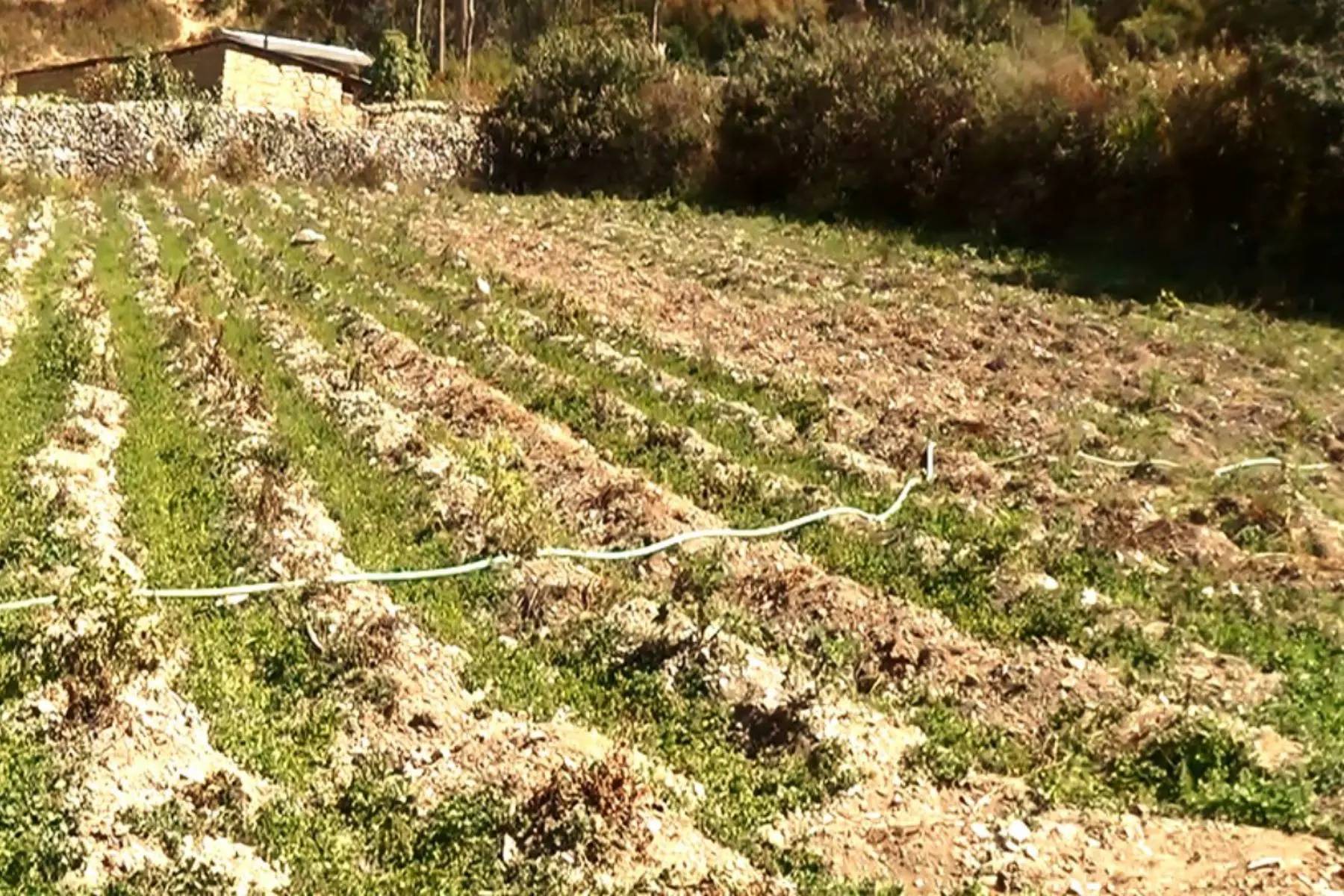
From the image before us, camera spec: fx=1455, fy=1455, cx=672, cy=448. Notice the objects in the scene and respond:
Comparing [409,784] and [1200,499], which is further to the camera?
[1200,499]

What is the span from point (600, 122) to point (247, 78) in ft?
26.6

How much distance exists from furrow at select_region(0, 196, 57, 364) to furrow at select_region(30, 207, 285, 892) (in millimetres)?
4457

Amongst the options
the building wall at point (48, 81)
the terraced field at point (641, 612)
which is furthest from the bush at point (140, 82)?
the terraced field at point (641, 612)

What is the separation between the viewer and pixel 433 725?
600 centimetres

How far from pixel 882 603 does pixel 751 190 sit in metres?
21.5

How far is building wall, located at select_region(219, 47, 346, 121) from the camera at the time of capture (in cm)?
3067

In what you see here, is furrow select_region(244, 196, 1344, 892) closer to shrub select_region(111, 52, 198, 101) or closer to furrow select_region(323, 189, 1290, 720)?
furrow select_region(323, 189, 1290, 720)

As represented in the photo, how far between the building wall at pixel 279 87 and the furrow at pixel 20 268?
9.99 metres

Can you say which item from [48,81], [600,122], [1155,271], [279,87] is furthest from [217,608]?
[48,81]

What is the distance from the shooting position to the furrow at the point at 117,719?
4.84 m

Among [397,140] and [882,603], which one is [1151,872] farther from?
[397,140]

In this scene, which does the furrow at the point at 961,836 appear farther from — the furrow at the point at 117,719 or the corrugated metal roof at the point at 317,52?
the corrugated metal roof at the point at 317,52

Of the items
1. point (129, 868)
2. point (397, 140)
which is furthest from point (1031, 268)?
point (129, 868)

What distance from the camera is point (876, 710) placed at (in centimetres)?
657
